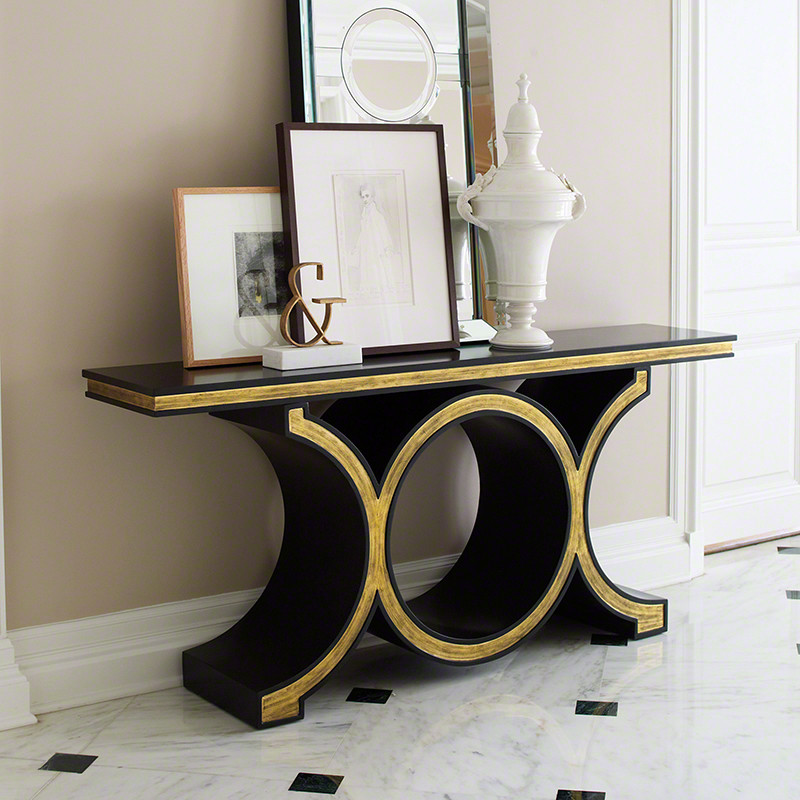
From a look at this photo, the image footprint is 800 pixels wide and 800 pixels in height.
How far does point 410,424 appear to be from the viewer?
264cm

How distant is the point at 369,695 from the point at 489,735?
1.23 ft

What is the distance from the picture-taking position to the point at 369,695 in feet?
8.70

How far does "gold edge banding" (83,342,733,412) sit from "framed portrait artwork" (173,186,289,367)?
0.89ft

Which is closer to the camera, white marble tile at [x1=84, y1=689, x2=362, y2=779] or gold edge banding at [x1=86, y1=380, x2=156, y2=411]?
gold edge banding at [x1=86, y1=380, x2=156, y2=411]

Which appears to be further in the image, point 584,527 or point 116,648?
point 584,527

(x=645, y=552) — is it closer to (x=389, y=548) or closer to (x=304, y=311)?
(x=389, y=548)

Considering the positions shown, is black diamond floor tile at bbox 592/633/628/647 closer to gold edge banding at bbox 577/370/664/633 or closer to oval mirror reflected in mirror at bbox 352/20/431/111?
gold edge banding at bbox 577/370/664/633

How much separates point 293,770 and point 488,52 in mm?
1979

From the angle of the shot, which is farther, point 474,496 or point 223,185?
point 474,496

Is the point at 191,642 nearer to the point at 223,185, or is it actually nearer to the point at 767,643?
the point at 223,185

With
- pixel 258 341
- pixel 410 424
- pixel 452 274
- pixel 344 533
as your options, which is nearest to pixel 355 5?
pixel 452 274

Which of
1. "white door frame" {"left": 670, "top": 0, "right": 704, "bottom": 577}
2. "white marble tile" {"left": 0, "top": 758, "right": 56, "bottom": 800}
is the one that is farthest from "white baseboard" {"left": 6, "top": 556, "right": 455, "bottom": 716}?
"white door frame" {"left": 670, "top": 0, "right": 704, "bottom": 577}

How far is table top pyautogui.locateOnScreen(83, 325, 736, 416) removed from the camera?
2182 millimetres

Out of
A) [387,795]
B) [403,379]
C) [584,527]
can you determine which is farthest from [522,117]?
[387,795]
